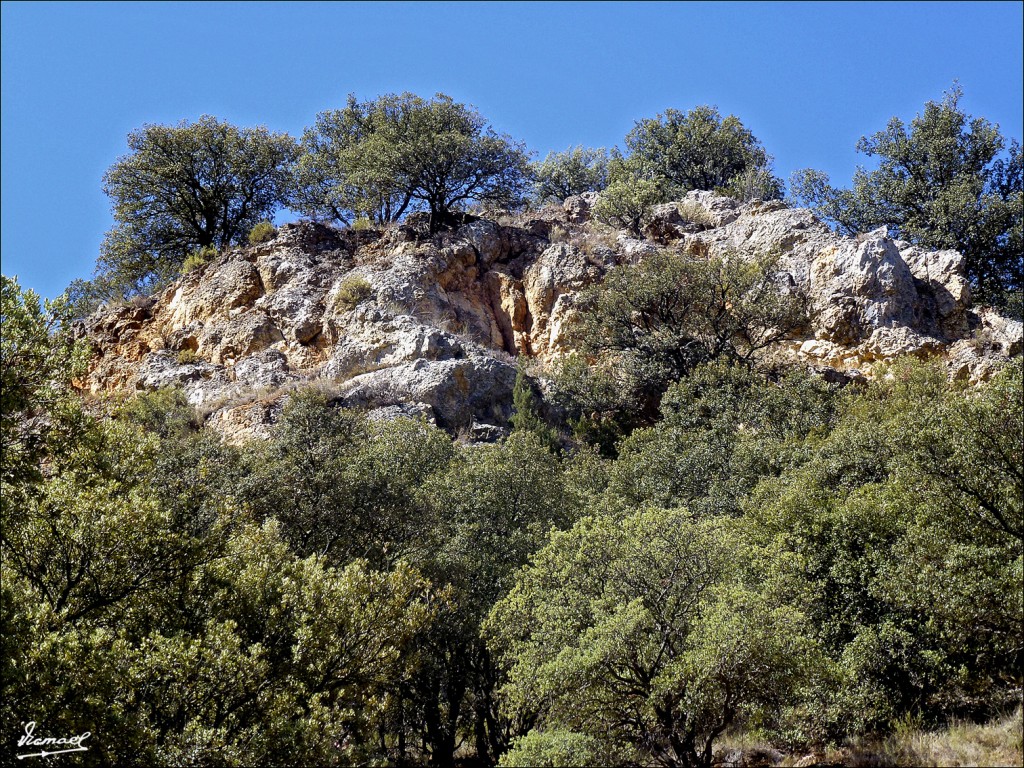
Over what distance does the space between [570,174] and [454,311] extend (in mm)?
27442

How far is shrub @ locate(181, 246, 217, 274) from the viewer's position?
5276 centimetres

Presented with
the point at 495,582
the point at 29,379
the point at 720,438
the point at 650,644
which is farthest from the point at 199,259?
the point at 650,644

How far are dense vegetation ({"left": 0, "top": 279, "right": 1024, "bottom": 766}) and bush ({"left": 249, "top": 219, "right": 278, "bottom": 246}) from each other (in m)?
30.3

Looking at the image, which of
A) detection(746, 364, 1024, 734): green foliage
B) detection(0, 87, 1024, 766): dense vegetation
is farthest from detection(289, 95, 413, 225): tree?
detection(746, 364, 1024, 734): green foliage

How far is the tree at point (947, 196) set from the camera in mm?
50406

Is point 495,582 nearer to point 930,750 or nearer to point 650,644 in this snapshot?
point 650,644

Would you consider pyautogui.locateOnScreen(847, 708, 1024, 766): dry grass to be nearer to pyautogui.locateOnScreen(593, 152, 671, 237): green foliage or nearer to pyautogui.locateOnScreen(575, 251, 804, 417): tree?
pyautogui.locateOnScreen(575, 251, 804, 417): tree

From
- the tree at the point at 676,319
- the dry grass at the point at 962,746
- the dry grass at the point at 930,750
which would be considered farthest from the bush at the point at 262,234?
the dry grass at the point at 962,746

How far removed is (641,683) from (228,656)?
7722 mm

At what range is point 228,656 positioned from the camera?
596 inches

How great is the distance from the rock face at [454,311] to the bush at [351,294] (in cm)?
8

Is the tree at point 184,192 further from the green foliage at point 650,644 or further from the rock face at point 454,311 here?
the green foliage at point 650,644

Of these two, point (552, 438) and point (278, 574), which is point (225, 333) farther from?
point (278, 574)

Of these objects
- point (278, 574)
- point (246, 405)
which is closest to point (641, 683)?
point (278, 574)
